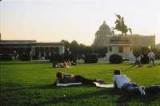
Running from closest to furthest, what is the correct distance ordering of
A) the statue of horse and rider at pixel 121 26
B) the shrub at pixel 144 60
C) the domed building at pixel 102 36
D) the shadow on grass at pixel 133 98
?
the shadow on grass at pixel 133 98 < the shrub at pixel 144 60 < the statue of horse and rider at pixel 121 26 < the domed building at pixel 102 36

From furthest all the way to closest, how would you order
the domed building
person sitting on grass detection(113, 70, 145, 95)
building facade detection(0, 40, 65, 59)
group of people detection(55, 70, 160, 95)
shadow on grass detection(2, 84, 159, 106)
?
1. the domed building
2. building facade detection(0, 40, 65, 59)
3. group of people detection(55, 70, 160, 95)
4. person sitting on grass detection(113, 70, 145, 95)
5. shadow on grass detection(2, 84, 159, 106)

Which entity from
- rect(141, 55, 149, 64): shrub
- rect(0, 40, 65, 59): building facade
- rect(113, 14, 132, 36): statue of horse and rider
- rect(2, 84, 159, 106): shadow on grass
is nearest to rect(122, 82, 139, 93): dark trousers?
rect(2, 84, 159, 106): shadow on grass

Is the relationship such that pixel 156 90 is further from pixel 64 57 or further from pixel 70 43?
pixel 70 43

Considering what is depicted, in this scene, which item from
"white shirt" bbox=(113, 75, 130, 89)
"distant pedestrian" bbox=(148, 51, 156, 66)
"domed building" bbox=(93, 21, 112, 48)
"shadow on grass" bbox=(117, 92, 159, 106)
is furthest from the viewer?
"domed building" bbox=(93, 21, 112, 48)

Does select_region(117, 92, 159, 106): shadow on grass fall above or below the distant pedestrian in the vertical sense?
below

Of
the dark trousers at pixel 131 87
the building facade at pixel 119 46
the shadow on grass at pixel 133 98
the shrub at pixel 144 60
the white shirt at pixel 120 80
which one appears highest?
the building facade at pixel 119 46

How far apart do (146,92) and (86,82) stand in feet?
15.9

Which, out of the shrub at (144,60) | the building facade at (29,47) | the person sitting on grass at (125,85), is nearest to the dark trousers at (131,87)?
the person sitting on grass at (125,85)

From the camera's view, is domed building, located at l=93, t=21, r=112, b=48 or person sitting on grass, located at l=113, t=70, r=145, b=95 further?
domed building, located at l=93, t=21, r=112, b=48

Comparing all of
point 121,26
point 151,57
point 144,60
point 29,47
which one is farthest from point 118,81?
point 29,47

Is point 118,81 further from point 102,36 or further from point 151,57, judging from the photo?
point 102,36

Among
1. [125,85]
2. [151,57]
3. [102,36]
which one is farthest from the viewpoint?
[102,36]

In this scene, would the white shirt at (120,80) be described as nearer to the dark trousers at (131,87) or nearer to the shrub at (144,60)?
the dark trousers at (131,87)

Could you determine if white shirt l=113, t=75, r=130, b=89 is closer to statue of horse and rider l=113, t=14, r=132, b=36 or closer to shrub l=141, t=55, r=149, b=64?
shrub l=141, t=55, r=149, b=64
